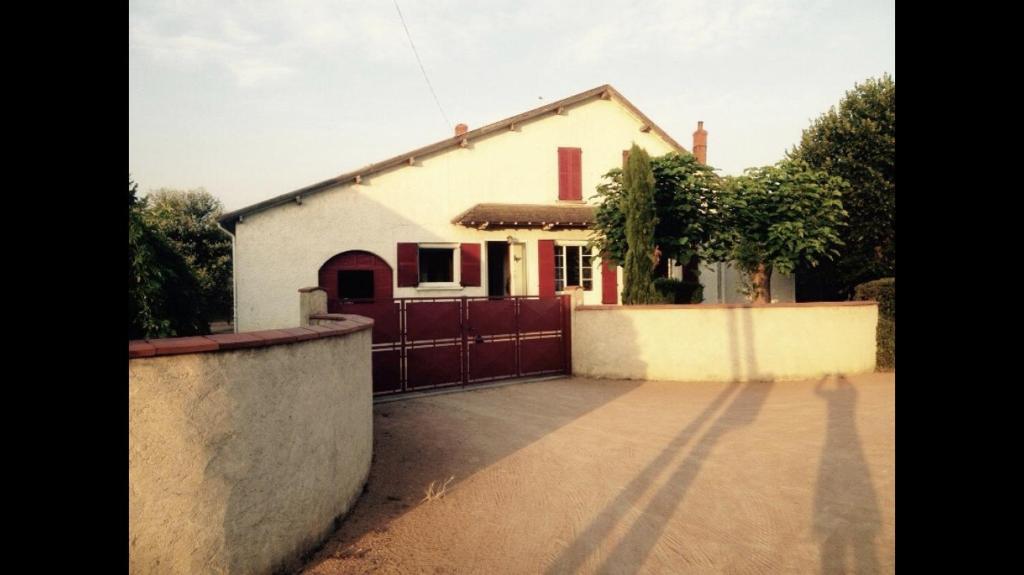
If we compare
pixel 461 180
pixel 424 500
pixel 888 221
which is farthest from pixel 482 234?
pixel 888 221

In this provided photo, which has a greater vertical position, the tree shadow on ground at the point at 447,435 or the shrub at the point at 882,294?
the shrub at the point at 882,294

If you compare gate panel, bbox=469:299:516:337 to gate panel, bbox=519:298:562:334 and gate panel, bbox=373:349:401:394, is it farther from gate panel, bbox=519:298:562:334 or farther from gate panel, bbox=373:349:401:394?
gate panel, bbox=373:349:401:394

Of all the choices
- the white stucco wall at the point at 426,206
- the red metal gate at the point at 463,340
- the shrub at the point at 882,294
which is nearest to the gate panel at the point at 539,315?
the red metal gate at the point at 463,340

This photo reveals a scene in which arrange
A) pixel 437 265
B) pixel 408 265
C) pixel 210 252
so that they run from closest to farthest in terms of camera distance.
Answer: pixel 408 265
pixel 437 265
pixel 210 252

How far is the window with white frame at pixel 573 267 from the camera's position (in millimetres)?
16062

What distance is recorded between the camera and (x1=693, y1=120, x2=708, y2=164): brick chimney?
18.8 meters

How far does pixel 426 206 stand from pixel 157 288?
9.44 m

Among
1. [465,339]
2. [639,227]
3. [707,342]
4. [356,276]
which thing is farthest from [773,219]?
[356,276]

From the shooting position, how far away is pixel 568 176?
16422 mm

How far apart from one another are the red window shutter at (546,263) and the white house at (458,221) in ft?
0.10

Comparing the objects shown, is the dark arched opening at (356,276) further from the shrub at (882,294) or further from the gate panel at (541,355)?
the shrub at (882,294)

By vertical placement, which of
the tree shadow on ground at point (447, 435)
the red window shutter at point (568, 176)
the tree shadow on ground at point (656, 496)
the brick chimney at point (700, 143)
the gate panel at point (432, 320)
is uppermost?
the brick chimney at point (700, 143)

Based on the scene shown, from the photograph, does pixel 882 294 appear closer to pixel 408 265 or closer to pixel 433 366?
pixel 433 366

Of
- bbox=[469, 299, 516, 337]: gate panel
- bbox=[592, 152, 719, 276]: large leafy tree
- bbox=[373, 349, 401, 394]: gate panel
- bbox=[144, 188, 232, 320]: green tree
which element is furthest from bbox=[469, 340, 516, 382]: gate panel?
bbox=[144, 188, 232, 320]: green tree
